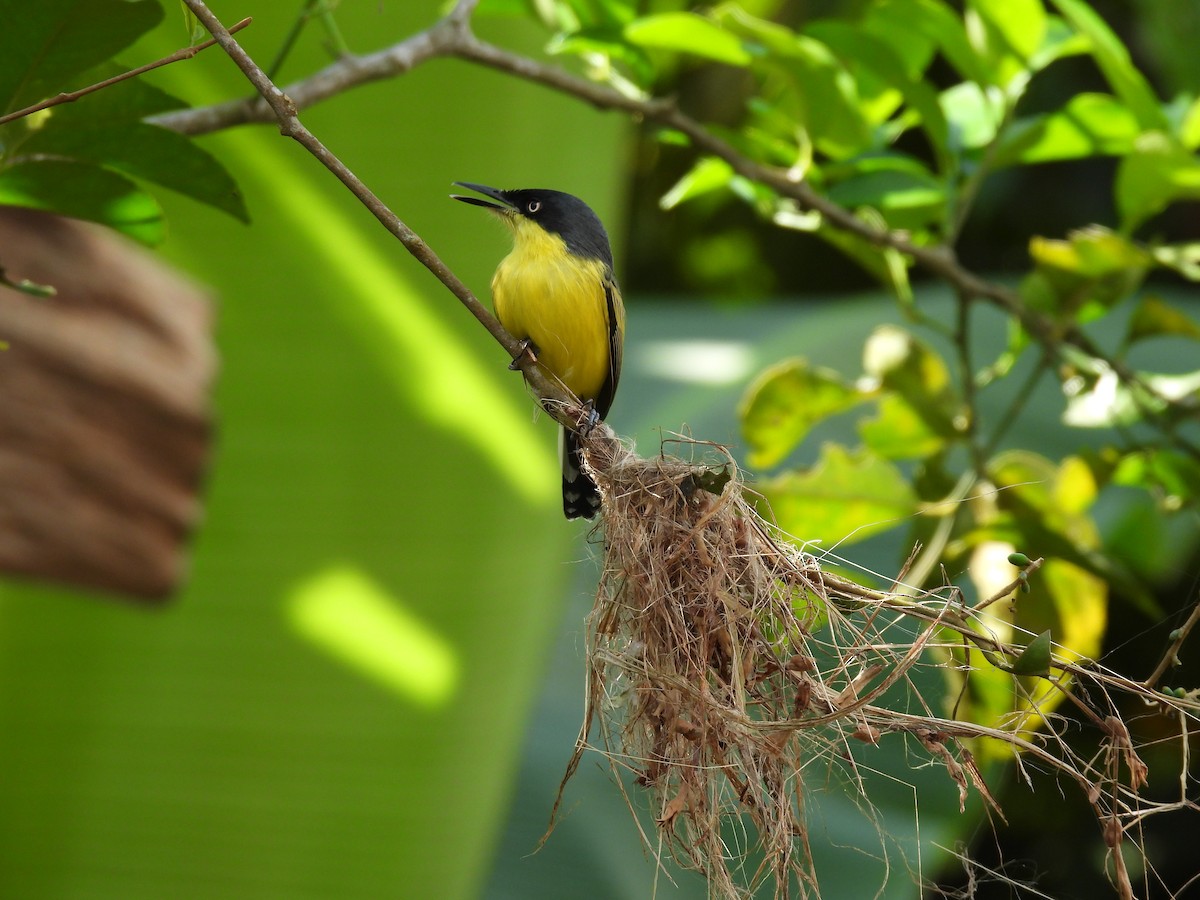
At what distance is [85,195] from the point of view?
1.37 metres

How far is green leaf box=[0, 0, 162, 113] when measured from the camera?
1.21 m

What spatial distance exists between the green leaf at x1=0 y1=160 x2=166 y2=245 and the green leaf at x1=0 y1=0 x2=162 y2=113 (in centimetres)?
10

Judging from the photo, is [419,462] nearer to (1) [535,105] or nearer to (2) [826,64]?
(1) [535,105]

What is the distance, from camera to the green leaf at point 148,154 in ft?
4.34

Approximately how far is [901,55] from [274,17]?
1185 mm

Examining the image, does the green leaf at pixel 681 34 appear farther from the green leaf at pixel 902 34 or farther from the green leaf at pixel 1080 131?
the green leaf at pixel 1080 131

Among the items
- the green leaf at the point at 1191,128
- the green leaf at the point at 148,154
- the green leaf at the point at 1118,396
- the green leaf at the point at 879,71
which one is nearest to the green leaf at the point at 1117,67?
the green leaf at the point at 1191,128

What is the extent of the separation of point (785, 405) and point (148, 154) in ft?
4.37

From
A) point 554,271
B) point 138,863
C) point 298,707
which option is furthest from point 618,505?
point 138,863

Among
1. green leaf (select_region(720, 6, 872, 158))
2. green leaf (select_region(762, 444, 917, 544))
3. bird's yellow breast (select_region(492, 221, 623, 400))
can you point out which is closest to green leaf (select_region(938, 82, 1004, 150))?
green leaf (select_region(720, 6, 872, 158))

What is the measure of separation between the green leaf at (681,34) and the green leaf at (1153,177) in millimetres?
776

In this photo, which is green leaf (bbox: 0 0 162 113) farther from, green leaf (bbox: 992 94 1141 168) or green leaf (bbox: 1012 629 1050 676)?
green leaf (bbox: 992 94 1141 168)

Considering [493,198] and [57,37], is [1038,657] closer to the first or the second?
[57,37]

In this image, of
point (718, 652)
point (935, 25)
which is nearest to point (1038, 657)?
point (718, 652)
